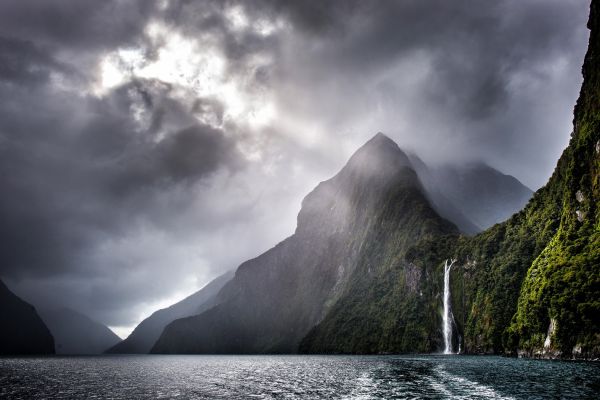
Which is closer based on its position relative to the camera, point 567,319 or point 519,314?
point 567,319

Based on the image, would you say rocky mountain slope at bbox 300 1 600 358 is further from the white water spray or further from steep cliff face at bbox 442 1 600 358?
the white water spray

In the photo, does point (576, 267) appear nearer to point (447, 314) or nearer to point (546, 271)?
point (546, 271)

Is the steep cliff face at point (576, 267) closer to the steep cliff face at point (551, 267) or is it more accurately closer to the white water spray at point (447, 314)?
the steep cliff face at point (551, 267)

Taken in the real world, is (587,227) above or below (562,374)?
above

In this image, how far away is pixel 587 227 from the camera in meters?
95.2

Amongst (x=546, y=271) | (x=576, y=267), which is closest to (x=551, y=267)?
(x=546, y=271)

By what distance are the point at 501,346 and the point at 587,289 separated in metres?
58.1

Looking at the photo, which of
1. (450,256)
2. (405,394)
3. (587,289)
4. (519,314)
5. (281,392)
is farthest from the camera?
(450,256)

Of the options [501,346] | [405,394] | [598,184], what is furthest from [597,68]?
[405,394]

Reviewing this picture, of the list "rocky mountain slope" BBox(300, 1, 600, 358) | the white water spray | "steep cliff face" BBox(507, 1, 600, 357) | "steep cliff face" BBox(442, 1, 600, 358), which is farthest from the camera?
the white water spray

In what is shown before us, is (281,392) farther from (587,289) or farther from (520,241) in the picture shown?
(520,241)

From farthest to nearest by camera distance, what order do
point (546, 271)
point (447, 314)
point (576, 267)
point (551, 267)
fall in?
point (447, 314), point (546, 271), point (551, 267), point (576, 267)

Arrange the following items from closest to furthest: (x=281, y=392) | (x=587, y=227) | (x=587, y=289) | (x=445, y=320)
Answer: (x=281, y=392)
(x=587, y=289)
(x=587, y=227)
(x=445, y=320)

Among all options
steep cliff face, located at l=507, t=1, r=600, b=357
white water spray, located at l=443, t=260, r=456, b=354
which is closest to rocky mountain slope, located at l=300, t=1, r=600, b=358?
steep cliff face, located at l=507, t=1, r=600, b=357
